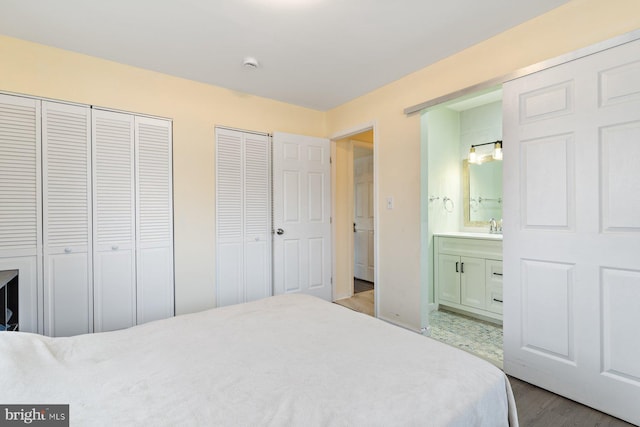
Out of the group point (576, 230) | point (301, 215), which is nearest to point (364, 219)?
point (301, 215)

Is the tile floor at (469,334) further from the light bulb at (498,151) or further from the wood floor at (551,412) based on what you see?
the light bulb at (498,151)

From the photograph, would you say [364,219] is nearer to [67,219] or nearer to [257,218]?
[257,218]

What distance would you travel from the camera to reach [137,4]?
1.87m

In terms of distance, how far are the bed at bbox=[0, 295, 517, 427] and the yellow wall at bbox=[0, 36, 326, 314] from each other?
1.56 meters

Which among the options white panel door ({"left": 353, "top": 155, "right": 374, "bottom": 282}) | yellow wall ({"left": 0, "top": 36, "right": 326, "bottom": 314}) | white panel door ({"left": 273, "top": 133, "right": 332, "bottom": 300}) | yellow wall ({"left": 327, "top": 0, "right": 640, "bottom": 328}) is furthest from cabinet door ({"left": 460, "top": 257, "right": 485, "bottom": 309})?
yellow wall ({"left": 0, "top": 36, "right": 326, "bottom": 314})

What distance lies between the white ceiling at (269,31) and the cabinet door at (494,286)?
78.8 inches

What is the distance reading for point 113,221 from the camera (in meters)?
2.56

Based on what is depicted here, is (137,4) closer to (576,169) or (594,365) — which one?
(576,169)

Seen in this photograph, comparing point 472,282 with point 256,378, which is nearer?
point 256,378

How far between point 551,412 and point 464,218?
231cm

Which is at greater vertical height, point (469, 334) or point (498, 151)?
point (498, 151)

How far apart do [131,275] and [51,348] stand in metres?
1.52

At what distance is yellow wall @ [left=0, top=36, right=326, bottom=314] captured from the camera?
2322 mm

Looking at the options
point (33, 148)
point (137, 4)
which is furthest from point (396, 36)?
point (33, 148)
